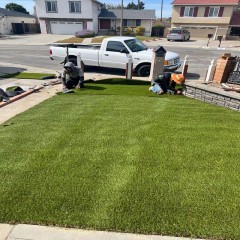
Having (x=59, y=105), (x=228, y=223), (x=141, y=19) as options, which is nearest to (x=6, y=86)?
(x=59, y=105)

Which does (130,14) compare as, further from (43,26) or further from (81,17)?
(43,26)

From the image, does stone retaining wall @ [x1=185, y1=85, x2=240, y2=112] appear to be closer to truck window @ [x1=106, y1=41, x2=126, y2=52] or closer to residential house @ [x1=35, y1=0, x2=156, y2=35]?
truck window @ [x1=106, y1=41, x2=126, y2=52]

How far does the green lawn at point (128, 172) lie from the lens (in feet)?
8.59

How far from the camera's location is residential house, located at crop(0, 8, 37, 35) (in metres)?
40.5

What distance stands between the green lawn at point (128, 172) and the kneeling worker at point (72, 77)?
3.34 metres

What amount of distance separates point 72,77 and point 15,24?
138ft

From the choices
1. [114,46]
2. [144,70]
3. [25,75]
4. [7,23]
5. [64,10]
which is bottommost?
[25,75]

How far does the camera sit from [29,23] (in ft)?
147

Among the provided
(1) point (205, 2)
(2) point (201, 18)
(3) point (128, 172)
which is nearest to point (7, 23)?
(2) point (201, 18)

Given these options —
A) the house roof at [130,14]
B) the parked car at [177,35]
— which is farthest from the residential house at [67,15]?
the parked car at [177,35]

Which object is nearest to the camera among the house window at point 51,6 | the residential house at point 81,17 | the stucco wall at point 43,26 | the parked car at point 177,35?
the parked car at point 177,35

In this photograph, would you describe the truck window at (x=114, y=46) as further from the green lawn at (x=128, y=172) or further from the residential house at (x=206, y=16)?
the residential house at (x=206, y=16)

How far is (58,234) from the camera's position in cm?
248

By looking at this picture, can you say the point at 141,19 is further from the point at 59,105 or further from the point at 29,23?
the point at 59,105
